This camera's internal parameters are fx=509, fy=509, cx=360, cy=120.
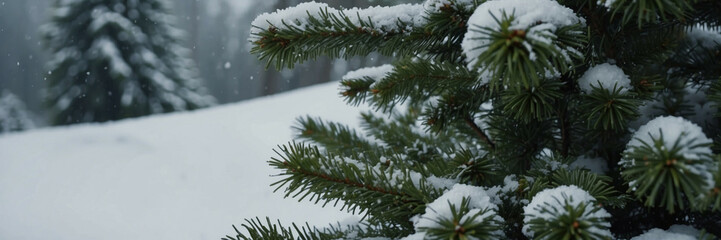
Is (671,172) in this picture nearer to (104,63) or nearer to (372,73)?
(372,73)

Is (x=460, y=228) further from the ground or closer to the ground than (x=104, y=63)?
closer to the ground

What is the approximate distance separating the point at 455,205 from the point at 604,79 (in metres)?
0.33

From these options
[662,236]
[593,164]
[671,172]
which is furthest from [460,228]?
[593,164]

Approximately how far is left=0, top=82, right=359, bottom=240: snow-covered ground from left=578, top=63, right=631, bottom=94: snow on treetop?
3174 mm

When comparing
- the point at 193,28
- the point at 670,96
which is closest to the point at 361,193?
the point at 670,96

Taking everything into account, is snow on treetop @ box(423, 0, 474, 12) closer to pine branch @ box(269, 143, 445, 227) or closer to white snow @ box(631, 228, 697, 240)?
pine branch @ box(269, 143, 445, 227)

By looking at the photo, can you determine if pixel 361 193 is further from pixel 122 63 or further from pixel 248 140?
pixel 122 63

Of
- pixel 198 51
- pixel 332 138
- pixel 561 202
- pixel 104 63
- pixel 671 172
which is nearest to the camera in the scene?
pixel 671 172

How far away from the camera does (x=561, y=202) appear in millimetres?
656

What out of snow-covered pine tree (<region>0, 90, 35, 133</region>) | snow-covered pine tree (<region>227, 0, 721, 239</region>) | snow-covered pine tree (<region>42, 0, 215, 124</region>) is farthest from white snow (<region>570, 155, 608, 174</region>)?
snow-covered pine tree (<region>0, 90, 35, 133</region>)

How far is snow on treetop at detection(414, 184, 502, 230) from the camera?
65 centimetres

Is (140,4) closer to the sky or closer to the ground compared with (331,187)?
closer to the sky

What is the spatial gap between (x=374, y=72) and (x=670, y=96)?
2.46ft

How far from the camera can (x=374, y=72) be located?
117 cm
